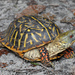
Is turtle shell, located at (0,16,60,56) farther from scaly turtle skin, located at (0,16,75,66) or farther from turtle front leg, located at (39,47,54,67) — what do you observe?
turtle front leg, located at (39,47,54,67)

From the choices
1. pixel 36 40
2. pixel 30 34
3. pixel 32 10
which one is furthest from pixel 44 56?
pixel 32 10

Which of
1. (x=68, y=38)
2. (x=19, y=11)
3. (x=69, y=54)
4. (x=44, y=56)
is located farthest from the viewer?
(x=19, y=11)

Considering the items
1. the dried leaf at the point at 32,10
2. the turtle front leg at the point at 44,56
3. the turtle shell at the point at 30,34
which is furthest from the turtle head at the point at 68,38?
the dried leaf at the point at 32,10

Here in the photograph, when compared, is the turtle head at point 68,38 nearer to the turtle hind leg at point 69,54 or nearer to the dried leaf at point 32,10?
the turtle hind leg at point 69,54

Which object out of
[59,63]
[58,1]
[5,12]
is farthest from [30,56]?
[58,1]

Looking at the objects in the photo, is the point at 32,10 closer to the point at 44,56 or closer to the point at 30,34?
the point at 30,34

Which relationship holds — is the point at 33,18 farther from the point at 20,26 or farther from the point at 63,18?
the point at 63,18

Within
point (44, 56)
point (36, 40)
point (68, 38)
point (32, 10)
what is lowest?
point (32, 10)
